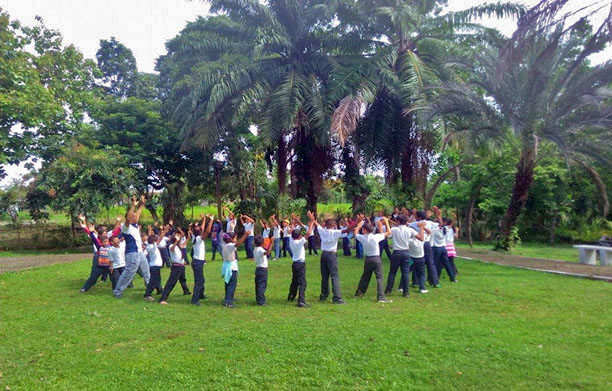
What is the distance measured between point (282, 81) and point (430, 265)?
32.3 feet

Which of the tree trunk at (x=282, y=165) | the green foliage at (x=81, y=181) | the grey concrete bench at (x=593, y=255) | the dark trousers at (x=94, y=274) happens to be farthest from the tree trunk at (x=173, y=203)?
the grey concrete bench at (x=593, y=255)

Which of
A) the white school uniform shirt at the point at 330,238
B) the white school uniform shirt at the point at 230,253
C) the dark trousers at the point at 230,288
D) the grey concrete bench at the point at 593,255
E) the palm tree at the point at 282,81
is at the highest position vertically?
the palm tree at the point at 282,81

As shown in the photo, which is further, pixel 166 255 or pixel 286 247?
pixel 286 247

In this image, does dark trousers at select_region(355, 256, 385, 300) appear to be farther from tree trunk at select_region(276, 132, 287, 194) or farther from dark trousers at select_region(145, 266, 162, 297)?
tree trunk at select_region(276, 132, 287, 194)

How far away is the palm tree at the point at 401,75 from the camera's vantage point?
15508mm

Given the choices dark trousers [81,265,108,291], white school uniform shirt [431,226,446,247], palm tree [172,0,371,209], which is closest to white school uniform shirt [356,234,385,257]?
white school uniform shirt [431,226,446,247]

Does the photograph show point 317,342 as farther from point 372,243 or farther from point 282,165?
point 282,165

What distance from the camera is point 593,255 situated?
517 inches

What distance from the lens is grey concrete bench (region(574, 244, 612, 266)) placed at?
12656mm

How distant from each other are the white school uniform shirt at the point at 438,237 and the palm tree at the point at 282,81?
Result: 6.71 m


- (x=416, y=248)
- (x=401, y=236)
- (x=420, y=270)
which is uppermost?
(x=401, y=236)

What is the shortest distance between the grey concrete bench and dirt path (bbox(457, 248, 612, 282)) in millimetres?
289

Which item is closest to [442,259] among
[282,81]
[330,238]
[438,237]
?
[438,237]

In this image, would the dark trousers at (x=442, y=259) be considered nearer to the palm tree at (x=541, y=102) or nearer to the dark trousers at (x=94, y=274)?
the palm tree at (x=541, y=102)
